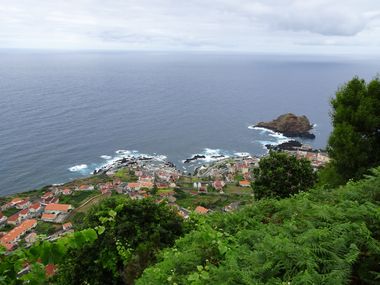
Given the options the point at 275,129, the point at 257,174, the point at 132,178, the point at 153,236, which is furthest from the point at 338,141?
the point at 275,129

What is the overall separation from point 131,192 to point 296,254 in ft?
178

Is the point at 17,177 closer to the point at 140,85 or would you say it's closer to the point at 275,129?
the point at 275,129

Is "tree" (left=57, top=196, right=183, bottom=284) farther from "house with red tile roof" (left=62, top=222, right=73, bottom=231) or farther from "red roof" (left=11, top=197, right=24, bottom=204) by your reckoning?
"red roof" (left=11, top=197, right=24, bottom=204)

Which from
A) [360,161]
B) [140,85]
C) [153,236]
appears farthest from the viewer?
[140,85]

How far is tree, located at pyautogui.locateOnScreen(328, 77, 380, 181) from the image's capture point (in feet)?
63.7

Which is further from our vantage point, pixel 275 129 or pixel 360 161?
pixel 275 129

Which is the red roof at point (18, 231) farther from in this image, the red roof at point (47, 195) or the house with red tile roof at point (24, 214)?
the red roof at point (47, 195)

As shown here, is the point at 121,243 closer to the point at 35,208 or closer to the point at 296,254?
the point at 296,254

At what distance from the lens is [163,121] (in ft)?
330

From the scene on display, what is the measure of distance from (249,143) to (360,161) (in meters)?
64.6

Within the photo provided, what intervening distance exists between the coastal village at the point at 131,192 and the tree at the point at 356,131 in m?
25.2

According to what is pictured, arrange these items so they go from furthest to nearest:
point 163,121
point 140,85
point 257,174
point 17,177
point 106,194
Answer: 1. point 140,85
2. point 163,121
3. point 17,177
4. point 106,194
5. point 257,174

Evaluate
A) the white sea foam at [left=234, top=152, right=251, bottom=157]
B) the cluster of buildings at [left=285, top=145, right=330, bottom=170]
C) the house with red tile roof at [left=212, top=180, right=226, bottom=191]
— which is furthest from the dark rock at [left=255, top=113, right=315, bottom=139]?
the house with red tile roof at [left=212, top=180, right=226, bottom=191]

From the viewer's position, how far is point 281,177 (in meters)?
20.5
